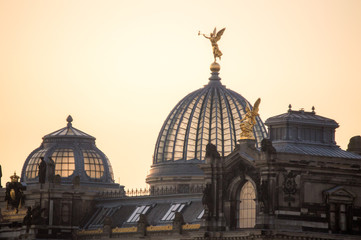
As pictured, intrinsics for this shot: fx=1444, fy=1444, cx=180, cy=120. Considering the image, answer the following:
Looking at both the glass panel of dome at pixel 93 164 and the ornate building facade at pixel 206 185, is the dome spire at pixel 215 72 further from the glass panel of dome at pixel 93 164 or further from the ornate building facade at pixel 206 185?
the glass panel of dome at pixel 93 164

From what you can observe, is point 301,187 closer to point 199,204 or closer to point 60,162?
point 199,204

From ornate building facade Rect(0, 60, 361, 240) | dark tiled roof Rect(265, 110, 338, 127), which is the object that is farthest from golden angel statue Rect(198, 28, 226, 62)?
dark tiled roof Rect(265, 110, 338, 127)

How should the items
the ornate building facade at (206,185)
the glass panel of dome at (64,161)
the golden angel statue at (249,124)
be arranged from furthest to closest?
the glass panel of dome at (64,161) < the golden angel statue at (249,124) < the ornate building facade at (206,185)

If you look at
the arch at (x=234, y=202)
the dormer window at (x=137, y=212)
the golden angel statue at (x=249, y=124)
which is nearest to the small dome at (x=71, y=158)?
the dormer window at (x=137, y=212)

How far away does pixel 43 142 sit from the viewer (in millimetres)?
180875

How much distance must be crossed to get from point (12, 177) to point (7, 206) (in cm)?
451

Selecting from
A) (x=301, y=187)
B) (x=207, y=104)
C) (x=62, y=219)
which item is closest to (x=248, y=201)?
(x=301, y=187)

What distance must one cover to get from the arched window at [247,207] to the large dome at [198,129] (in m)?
43.5

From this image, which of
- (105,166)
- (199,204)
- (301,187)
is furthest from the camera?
(105,166)

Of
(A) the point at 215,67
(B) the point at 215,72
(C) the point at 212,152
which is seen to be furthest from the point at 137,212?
(B) the point at 215,72

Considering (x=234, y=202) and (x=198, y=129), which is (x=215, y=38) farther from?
(x=234, y=202)

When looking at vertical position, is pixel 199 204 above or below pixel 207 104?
below

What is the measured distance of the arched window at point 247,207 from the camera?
135688 millimetres

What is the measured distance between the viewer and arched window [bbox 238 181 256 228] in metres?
136
